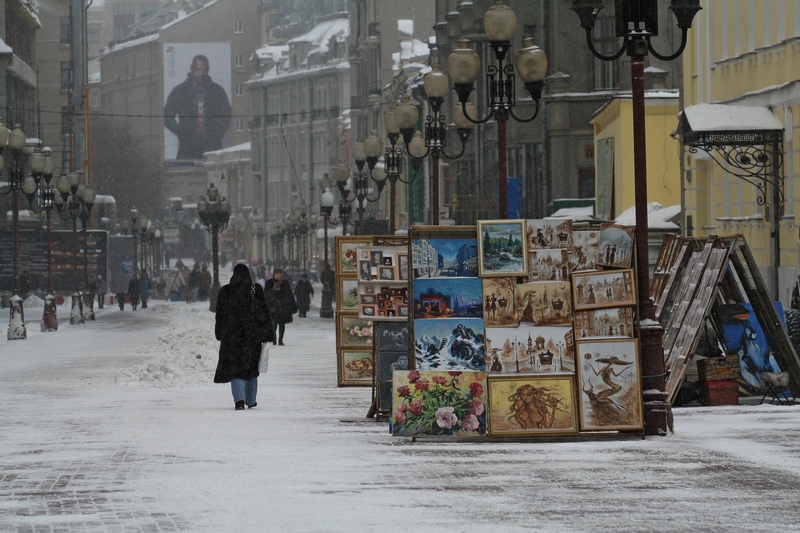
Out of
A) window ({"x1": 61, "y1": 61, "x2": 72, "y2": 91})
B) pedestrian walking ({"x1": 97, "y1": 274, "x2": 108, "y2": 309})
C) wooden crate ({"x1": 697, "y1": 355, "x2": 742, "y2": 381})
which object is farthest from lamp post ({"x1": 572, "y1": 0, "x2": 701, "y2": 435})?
window ({"x1": 61, "y1": 61, "x2": 72, "y2": 91})

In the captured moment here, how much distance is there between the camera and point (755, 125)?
81.8 ft

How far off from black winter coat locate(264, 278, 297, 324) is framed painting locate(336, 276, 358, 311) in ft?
36.1

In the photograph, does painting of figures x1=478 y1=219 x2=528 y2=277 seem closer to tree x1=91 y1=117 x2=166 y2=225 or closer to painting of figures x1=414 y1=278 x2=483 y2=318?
painting of figures x1=414 y1=278 x2=483 y2=318

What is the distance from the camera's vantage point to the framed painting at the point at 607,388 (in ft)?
43.3

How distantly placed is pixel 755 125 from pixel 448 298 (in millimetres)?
12605

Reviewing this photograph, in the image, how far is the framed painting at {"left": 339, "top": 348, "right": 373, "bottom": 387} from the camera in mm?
19812

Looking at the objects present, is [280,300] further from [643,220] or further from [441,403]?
[441,403]

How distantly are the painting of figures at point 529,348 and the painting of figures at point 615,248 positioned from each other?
2.38 feet

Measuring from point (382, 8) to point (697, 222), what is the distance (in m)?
65.0

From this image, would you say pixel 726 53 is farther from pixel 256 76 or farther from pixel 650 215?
pixel 256 76

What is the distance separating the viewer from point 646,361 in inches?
537

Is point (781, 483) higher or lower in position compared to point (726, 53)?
lower

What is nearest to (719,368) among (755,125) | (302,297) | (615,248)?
(615,248)

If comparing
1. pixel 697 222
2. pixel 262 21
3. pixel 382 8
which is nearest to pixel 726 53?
pixel 697 222
